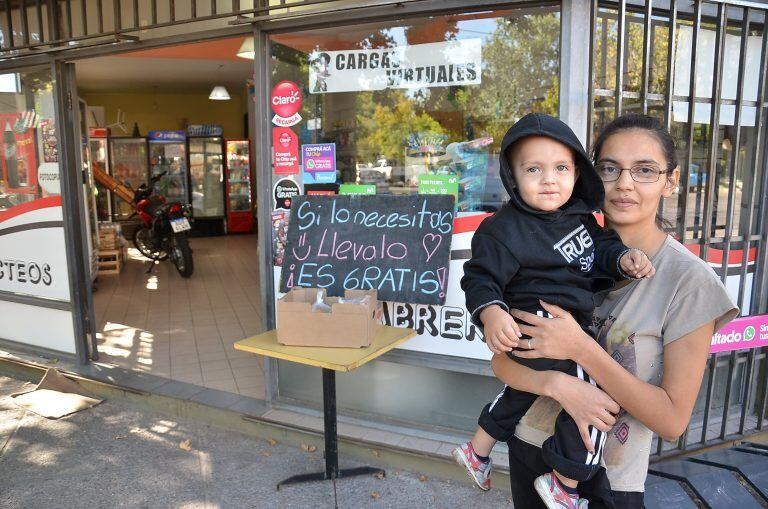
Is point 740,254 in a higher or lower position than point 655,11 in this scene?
lower

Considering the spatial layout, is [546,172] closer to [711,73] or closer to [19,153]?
[711,73]

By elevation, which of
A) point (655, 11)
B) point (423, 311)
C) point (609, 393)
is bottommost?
point (423, 311)

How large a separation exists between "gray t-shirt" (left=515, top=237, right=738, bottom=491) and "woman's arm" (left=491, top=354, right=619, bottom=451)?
9 cm

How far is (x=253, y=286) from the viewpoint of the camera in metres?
7.44

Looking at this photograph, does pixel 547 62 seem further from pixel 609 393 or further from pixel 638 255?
pixel 609 393

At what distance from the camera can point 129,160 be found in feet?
39.0

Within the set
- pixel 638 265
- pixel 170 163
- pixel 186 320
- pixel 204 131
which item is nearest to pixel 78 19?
pixel 186 320

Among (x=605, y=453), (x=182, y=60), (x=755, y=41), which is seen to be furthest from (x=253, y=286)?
(x=605, y=453)

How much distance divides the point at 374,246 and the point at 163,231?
6.24m

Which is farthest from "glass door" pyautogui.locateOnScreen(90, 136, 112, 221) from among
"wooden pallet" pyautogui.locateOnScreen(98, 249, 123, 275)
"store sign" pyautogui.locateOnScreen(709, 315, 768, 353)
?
"store sign" pyautogui.locateOnScreen(709, 315, 768, 353)

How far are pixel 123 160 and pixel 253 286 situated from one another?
20.4 feet

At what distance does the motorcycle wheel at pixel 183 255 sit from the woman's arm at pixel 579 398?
7244mm

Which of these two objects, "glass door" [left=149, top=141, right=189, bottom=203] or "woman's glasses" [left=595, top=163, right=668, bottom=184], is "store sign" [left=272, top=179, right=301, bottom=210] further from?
"glass door" [left=149, top=141, right=189, bottom=203]

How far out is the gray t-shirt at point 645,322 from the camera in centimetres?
125
